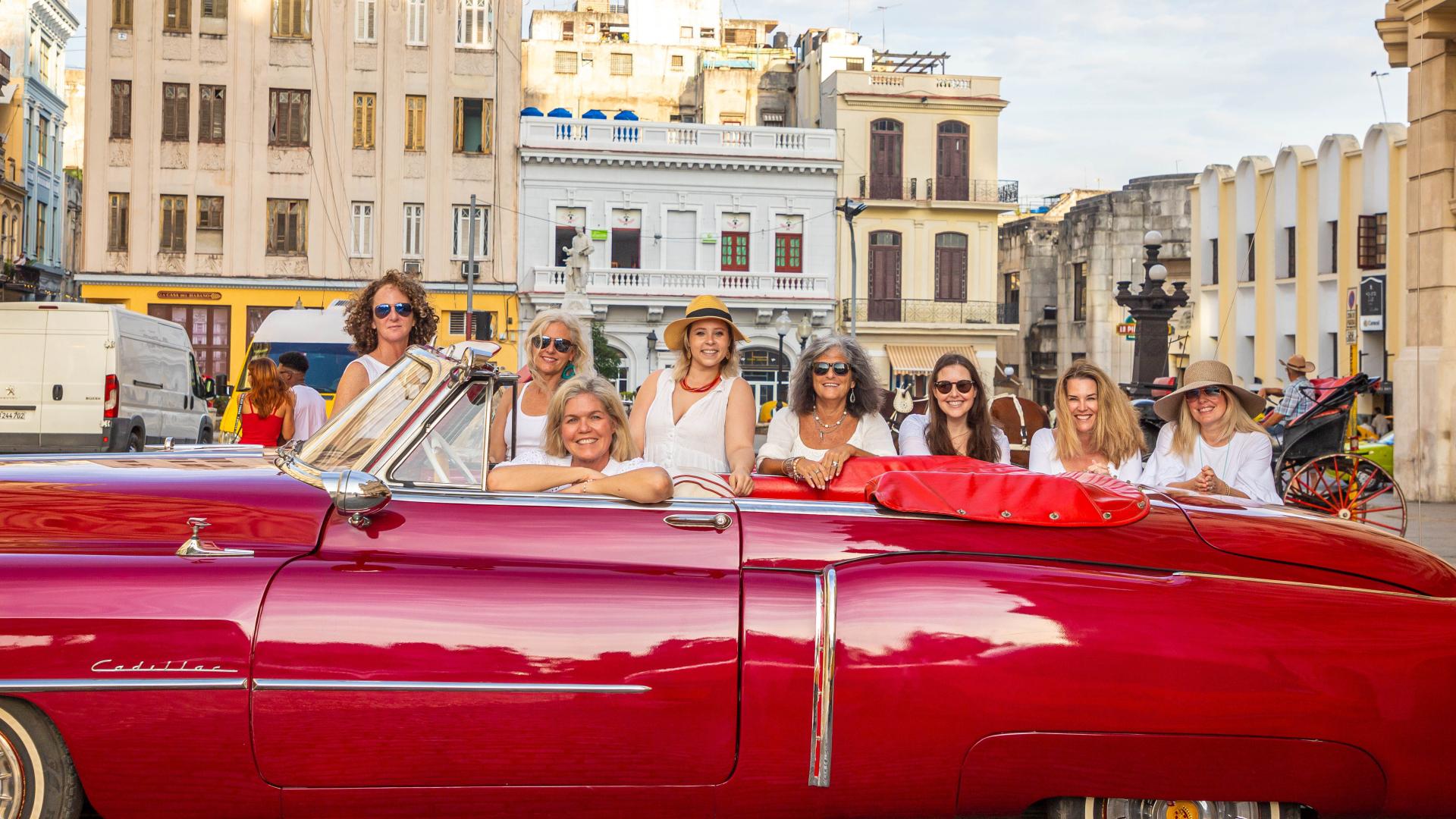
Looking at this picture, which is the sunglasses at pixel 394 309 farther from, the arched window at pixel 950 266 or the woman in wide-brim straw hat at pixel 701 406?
the arched window at pixel 950 266

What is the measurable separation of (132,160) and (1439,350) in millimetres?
32522

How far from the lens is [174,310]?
3638cm

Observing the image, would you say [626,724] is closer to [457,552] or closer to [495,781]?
[495,781]

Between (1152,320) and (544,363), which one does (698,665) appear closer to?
(544,363)

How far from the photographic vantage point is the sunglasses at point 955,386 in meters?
5.52

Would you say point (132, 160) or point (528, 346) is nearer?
point (528, 346)

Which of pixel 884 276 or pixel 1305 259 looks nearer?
pixel 1305 259

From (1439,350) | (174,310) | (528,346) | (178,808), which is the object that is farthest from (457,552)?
(174,310)

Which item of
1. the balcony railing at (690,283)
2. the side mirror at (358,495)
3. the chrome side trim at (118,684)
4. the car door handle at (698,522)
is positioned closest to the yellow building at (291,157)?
the balcony railing at (690,283)

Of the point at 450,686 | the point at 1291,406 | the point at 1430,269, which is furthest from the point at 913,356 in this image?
the point at 450,686

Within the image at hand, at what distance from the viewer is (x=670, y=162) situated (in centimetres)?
3897

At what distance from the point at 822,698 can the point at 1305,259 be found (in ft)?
96.2

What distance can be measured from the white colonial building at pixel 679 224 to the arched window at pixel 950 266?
3792 millimetres

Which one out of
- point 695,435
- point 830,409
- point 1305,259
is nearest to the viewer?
point 830,409
